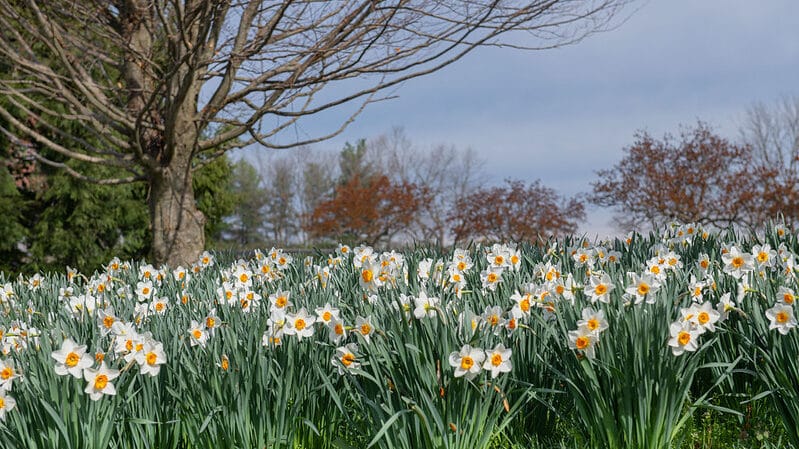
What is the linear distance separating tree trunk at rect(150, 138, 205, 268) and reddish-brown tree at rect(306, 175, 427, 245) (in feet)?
57.0

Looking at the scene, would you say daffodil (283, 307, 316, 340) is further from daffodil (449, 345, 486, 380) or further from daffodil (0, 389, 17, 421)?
daffodil (0, 389, 17, 421)

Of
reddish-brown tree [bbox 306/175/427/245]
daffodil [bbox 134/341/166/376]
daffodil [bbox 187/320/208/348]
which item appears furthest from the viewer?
reddish-brown tree [bbox 306/175/427/245]

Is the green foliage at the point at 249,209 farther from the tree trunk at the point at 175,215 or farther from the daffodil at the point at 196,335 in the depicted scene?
the daffodil at the point at 196,335

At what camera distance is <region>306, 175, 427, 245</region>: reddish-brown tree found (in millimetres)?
24172

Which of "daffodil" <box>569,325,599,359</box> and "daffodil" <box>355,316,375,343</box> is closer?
"daffodil" <box>569,325,599,359</box>

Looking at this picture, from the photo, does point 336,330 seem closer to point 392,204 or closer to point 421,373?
point 421,373

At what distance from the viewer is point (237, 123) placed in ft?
19.4

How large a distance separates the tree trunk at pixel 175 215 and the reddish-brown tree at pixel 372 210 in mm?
17373

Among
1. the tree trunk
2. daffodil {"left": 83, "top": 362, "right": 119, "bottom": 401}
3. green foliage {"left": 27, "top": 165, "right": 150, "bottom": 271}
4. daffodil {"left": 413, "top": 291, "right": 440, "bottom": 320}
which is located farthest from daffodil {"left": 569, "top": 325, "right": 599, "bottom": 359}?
green foliage {"left": 27, "top": 165, "right": 150, "bottom": 271}

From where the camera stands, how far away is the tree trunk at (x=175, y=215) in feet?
20.9

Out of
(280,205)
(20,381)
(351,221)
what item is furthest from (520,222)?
(280,205)

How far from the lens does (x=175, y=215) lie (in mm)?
6441

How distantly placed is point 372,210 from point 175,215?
17.7 m

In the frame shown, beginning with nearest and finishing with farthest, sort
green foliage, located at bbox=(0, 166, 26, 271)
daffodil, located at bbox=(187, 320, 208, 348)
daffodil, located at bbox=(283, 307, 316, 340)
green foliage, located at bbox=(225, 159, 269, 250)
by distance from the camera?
daffodil, located at bbox=(283, 307, 316, 340) → daffodil, located at bbox=(187, 320, 208, 348) → green foliage, located at bbox=(0, 166, 26, 271) → green foliage, located at bbox=(225, 159, 269, 250)
